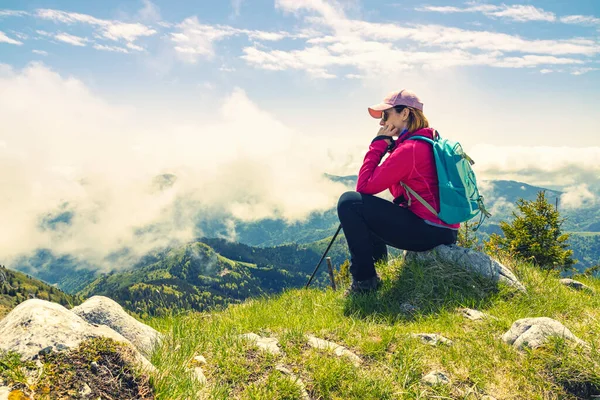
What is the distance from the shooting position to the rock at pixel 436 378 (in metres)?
4.02

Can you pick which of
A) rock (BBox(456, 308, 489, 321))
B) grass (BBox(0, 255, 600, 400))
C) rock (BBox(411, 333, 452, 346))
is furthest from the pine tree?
rock (BBox(411, 333, 452, 346))

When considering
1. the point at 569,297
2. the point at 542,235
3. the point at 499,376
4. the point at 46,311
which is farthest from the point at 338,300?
the point at 542,235

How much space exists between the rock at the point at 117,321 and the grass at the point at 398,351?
0.25 metres

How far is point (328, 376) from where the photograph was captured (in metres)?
4.13

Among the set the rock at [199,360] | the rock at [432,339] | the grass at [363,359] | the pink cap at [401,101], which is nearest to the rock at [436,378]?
the grass at [363,359]

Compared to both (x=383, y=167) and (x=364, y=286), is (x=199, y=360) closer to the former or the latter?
(x=364, y=286)

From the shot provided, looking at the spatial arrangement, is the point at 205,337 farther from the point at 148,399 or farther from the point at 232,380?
the point at 148,399

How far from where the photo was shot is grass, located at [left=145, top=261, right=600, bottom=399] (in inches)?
153

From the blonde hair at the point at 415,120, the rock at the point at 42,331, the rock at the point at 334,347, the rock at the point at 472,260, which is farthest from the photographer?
the rock at the point at 472,260

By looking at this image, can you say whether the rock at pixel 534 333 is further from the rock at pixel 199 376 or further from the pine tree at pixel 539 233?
the pine tree at pixel 539 233

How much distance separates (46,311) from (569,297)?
8.63 meters

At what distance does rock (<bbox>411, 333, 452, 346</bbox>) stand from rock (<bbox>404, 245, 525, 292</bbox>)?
283 cm

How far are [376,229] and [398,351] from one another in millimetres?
3135

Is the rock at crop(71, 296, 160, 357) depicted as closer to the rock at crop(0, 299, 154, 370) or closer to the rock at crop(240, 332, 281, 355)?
the rock at crop(0, 299, 154, 370)
